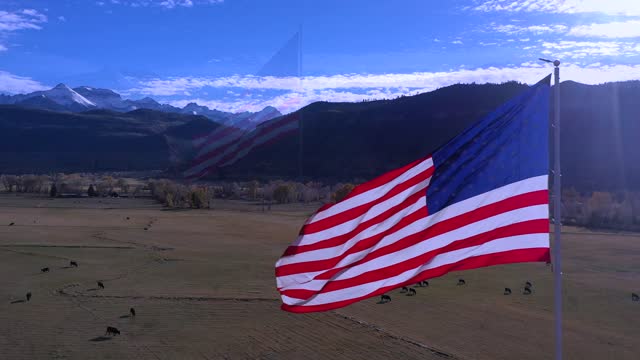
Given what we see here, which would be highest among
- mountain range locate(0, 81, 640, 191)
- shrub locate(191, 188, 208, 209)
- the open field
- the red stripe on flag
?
mountain range locate(0, 81, 640, 191)

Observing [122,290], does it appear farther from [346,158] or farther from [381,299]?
[346,158]

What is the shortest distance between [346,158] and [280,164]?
10.4 metres

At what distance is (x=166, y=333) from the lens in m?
14.4

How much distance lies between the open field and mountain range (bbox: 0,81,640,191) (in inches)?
1912

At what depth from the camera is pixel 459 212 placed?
5562 millimetres

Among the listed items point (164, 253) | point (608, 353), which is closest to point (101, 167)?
point (164, 253)

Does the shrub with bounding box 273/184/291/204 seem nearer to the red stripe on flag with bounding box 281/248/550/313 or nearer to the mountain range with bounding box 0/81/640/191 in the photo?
the mountain range with bounding box 0/81/640/191

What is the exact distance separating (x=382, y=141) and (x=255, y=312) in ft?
304

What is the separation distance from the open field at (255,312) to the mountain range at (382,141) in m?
48.6

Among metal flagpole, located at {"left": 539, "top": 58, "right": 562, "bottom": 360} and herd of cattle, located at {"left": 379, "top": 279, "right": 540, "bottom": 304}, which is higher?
metal flagpole, located at {"left": 539, "top": 58, "right": 562, "bottom": 360}

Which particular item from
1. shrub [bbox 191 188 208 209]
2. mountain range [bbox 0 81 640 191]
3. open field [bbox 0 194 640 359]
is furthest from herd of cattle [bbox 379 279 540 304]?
mountain range [bbox 0 81 640 191]

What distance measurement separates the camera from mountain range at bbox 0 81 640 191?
8919cm

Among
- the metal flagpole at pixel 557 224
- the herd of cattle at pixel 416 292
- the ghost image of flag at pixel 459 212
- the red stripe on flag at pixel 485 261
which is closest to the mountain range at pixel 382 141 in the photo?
the herd of cattle at pixel 416 292

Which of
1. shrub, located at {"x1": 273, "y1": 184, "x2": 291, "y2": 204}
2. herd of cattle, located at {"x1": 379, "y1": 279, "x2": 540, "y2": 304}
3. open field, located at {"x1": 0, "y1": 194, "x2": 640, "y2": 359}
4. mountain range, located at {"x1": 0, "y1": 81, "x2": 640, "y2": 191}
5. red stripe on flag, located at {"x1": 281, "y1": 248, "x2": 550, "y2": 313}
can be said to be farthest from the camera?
mountain range, located at {"x1": 0, "y1": 81, "x2": 640, "y2": 191}
